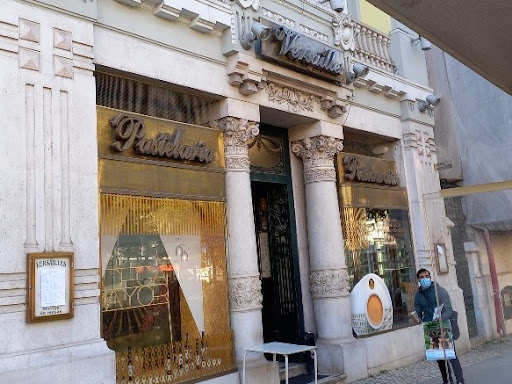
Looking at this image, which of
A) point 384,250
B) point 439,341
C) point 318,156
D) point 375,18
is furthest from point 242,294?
point 375,18

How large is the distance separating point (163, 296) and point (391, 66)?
778 centimetres

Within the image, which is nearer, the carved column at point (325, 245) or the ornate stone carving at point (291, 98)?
the ornate stone carving at point (291, 98)

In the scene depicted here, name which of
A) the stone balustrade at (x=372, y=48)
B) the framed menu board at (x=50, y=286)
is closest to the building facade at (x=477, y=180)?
the stone balustrade at (x=372, y=48)

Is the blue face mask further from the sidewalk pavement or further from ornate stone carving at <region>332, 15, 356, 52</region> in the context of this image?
ornate stone carving at <region>332, 15, 356, 52</region>

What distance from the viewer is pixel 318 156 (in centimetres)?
1014

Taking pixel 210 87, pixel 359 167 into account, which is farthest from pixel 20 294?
pixel 359 167

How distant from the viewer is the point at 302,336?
9797 mm

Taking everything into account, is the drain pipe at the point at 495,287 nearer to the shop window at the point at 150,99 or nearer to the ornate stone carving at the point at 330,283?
the ornate stone carving at the point at 330,283

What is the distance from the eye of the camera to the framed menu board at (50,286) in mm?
5664

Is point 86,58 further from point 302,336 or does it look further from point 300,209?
point 302,336

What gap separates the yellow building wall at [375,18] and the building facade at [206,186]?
1.23ft

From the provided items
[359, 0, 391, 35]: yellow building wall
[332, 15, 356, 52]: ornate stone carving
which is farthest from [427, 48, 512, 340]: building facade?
[332, 15, 356, 52]: ornate stone carving

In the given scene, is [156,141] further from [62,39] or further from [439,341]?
[439,341]

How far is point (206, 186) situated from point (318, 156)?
289 cm
